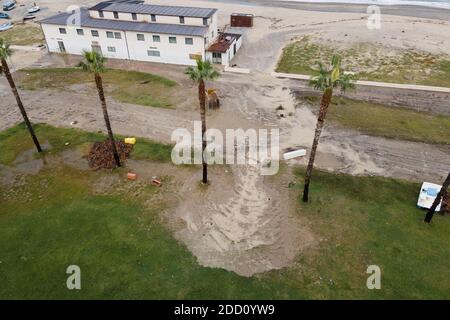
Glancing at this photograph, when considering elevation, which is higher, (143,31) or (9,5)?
(143,31)

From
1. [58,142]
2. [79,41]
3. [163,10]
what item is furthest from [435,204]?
[79,41]

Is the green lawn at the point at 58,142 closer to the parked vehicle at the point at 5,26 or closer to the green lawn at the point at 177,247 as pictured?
the green lawn at the point at 177,247

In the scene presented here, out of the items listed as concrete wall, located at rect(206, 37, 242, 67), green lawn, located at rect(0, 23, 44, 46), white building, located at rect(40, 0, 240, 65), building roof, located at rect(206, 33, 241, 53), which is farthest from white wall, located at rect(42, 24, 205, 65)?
green lawn, located at rect(0, 23, 44, 46)

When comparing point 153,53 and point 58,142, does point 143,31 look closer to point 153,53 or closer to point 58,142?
point 153,53

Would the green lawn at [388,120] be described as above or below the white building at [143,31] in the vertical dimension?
below

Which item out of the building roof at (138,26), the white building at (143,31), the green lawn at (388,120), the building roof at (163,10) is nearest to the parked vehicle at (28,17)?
the white building at (143,31)

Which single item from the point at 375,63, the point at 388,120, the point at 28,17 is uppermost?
the point at 28,17
